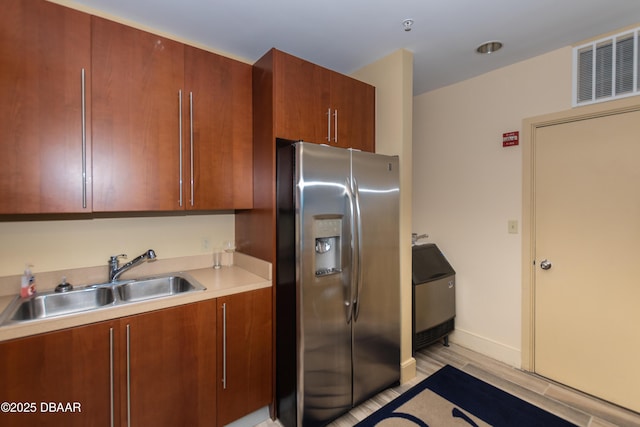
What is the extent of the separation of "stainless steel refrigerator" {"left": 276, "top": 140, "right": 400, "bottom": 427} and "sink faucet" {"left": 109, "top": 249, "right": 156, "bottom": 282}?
866 millimetres

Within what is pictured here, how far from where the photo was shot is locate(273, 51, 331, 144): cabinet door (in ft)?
6.24

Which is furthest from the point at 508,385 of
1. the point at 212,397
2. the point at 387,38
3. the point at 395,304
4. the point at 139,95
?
the point at 139,95

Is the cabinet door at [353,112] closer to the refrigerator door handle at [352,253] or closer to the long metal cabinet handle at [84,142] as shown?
the refrigerator door handle at [352,253]

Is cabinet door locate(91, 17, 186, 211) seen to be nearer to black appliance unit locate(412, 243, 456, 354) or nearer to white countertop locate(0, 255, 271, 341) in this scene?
white countertop locate(0, 255, 271, 341)

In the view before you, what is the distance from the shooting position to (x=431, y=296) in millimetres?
2639

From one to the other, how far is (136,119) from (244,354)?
61.1 inches

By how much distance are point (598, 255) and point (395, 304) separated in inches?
58.9

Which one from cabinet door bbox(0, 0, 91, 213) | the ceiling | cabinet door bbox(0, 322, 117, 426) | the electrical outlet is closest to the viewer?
cabinet door bbox(0, 322, 117, 426)

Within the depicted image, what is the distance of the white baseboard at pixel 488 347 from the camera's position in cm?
253

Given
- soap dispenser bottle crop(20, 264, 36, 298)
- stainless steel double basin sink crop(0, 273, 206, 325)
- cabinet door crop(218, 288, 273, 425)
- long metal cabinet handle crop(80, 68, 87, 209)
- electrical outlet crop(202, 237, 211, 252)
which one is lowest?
cabinet door crop(218, 288, 273, 425)

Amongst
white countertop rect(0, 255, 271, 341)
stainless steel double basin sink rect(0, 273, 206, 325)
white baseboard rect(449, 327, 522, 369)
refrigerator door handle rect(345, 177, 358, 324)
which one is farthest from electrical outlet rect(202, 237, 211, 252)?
white baseboard rect(449, 327, 522, 369)

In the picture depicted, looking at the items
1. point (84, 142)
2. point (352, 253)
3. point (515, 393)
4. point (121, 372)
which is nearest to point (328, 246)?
point (352, 253)

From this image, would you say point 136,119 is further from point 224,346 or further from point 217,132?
point 224,346

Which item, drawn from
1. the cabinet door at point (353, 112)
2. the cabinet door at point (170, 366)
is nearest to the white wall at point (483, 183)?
the cabinet door at point (353, 112)
